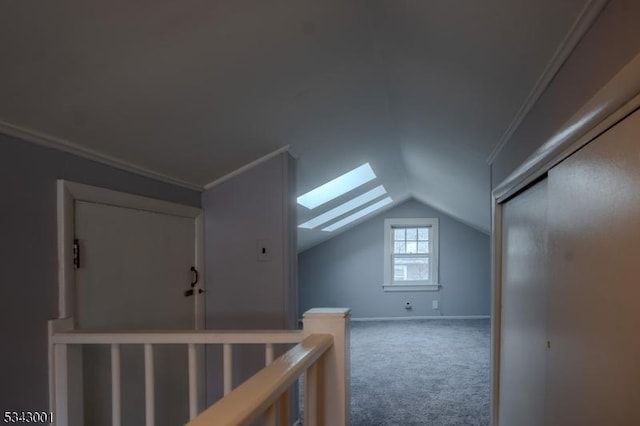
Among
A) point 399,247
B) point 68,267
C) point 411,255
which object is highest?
point 68,267

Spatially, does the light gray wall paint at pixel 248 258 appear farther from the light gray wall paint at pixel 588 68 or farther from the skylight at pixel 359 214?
the skylight at pixel 359 214

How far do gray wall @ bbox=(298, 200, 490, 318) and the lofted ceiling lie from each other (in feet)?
14.9

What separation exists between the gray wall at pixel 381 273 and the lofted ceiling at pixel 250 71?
14.9ft

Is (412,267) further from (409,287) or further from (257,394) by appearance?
(257,394)

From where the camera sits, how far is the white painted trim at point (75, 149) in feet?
4.16

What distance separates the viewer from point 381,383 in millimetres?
3846

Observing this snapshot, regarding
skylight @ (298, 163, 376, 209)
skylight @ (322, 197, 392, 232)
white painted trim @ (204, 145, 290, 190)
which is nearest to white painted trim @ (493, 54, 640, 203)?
white painted trim @ (204, 145, 290, 190)

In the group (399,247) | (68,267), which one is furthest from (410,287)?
(68,267)

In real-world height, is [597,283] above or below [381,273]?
above

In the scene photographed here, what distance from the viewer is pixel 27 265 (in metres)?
1.33

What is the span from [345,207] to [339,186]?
0.99 metres

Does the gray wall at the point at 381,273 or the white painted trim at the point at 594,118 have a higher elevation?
the white painted trim at the point at 594,118

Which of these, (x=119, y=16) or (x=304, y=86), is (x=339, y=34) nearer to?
(x=304, y=86)

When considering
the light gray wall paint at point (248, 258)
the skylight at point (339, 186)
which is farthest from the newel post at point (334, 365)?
the skylight at point (339, 186)
